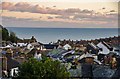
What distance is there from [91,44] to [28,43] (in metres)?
0.83

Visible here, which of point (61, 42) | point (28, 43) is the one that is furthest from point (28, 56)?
point (61, 42)

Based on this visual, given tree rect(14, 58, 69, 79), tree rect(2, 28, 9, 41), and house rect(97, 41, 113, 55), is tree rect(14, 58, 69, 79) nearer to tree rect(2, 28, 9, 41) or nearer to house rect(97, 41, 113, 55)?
tree rect(2, 28, 9, 41)

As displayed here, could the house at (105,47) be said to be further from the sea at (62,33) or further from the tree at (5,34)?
the tree at (5,34)

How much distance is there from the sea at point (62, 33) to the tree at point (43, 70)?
0.30 m

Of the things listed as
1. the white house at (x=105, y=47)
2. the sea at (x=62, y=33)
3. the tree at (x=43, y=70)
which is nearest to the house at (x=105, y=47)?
the white house at (x=105, y=47)

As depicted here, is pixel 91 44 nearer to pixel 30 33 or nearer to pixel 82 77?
pixel 82 77

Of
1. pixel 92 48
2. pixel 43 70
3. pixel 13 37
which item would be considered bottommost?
pixel 43 70

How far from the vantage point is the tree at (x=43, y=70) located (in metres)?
4.38

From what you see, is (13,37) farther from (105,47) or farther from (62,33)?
(105,47)

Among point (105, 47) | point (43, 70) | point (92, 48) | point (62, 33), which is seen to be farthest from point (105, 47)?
point (43, 70)

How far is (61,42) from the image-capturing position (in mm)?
4414

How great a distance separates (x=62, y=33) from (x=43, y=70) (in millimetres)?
565

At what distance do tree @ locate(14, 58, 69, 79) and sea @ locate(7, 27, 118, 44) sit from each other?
0.30m

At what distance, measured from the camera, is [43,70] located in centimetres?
447
